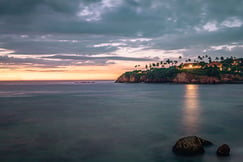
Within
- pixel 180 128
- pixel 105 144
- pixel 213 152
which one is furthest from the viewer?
pixel 180 128

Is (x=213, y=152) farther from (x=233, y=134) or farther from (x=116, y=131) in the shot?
(x=116, y=131)

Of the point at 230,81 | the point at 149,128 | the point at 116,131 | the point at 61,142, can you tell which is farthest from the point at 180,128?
the point at 230,81

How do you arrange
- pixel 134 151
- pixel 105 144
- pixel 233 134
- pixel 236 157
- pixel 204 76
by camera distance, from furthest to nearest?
pixel 204 76 < pixel 233 134 < pixel 105 144 < pixel 134 151 < pixel 236 157

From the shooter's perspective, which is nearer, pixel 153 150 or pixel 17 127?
pixel 153 150

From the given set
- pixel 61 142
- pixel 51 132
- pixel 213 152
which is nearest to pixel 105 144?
pixel 61 142

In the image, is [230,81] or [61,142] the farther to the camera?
[230,81]

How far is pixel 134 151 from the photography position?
48.3 ft

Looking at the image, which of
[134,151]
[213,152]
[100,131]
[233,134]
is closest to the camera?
[213,152]

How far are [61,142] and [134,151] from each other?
6.57 m

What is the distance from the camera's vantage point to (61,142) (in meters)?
16.8

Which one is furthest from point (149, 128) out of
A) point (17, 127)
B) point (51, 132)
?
point (17, 127)

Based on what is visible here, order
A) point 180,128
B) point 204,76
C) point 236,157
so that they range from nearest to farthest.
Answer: point 236,157 < point 180,128 < point 204,76

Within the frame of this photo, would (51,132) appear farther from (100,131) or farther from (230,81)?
(230,81)

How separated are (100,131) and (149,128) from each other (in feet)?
18.7
